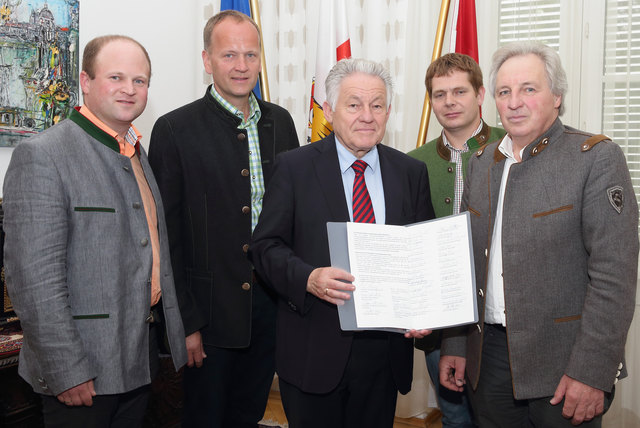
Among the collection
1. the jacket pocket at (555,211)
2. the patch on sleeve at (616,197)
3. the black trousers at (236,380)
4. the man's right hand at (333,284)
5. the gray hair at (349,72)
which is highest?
the gray hair at (349,72)

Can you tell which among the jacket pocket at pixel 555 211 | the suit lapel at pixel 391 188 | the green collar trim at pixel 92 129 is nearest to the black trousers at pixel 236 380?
the suit lapel at pixel 391 188

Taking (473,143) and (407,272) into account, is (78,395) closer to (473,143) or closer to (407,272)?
(407,272)

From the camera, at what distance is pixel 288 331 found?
181cm

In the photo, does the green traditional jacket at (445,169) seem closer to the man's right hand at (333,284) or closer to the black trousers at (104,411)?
the man's right hand at (333,284)

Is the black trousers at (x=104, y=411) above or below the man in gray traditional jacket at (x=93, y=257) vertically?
below

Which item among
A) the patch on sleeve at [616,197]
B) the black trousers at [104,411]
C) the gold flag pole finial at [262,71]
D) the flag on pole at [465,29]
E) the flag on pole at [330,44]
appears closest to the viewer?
the patch on sleeve at [616,197]

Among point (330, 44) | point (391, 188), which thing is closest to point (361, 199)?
point (391, 188)

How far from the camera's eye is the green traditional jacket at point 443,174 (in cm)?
235

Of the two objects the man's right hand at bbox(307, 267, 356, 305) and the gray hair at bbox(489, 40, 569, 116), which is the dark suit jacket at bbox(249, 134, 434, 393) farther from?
the gray hair at bbox(489, 40, 569, 116)

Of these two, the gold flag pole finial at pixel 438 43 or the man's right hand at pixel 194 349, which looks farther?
Answer: the gold flag pole finial at pixel 438 43

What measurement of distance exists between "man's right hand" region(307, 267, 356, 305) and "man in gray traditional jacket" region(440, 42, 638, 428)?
466 millimetres

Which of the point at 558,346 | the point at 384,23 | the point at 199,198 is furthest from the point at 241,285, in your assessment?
the point at 384,23

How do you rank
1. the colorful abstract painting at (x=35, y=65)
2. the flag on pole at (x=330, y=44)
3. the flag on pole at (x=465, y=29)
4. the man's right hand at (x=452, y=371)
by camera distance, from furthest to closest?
the flag on pole at (x=330, y=44) < the flag on pole at (x=465, y=29) < the colorful abstract painting at (x=35, y=65) < the man's right hand at (x=452, y=371)

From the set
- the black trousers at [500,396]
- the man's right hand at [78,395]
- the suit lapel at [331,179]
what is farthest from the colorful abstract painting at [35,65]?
the black trousers at [500,396]
